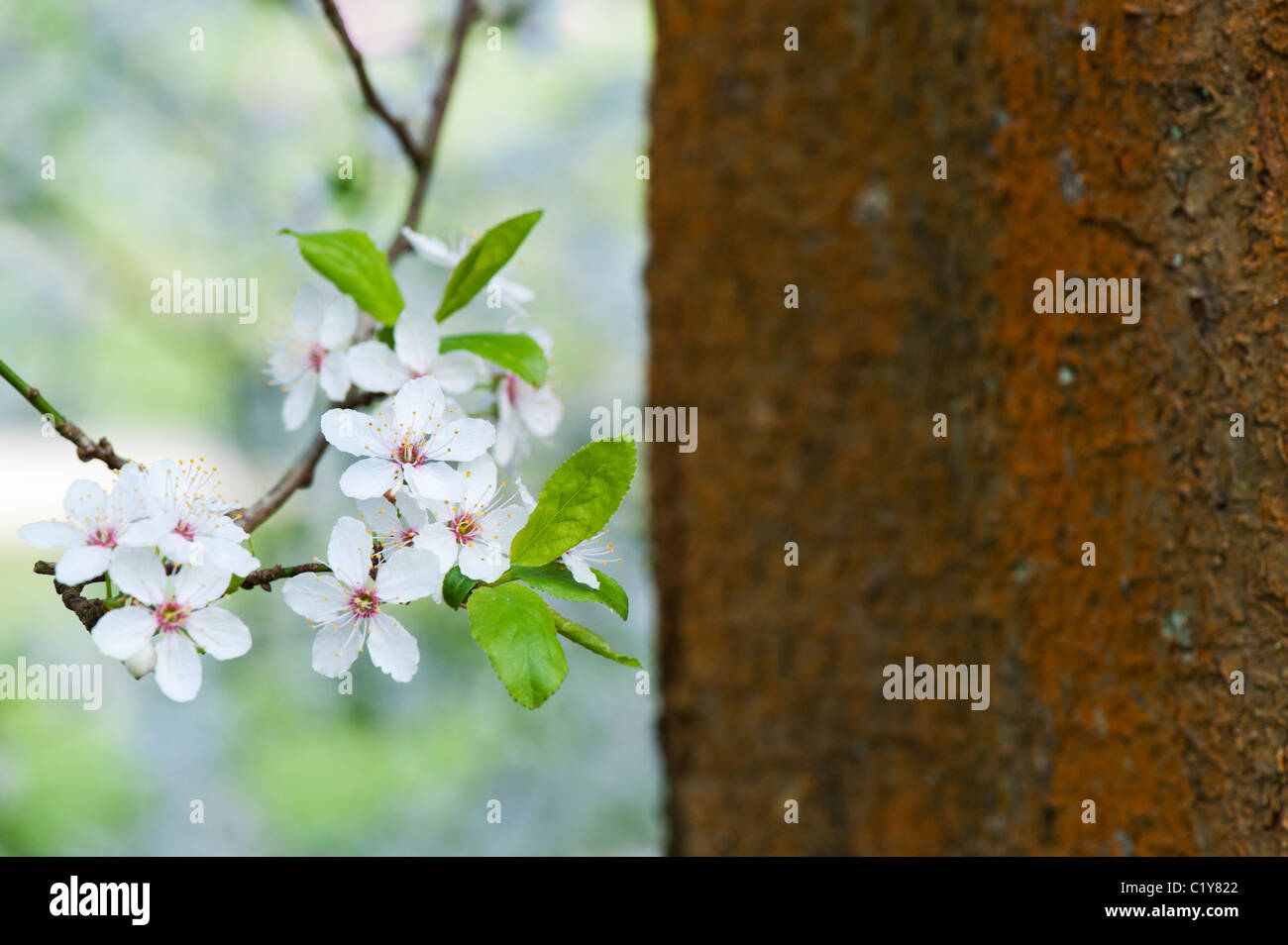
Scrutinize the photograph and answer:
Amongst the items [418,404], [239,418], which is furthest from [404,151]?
[239,418]

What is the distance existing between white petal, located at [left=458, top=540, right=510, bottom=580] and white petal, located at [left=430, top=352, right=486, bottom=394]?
0.46 ft

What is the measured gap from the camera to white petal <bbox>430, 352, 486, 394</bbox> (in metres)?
0.56

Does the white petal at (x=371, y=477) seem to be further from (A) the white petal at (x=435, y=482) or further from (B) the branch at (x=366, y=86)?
(B) the branch at (x=366, y=86)

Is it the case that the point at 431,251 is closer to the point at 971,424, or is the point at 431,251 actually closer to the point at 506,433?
the point at 506,433

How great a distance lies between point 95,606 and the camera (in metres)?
0.42

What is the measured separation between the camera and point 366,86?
75 centimetres

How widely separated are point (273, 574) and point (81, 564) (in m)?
0.07

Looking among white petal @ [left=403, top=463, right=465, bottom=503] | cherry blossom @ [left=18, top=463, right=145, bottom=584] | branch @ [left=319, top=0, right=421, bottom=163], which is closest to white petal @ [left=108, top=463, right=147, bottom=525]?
cherry blossom @ [left=18, top=463, right=145, bottom=584]

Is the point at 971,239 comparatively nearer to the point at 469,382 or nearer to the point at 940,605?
the point at 940,605

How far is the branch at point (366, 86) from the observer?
2.28 ft

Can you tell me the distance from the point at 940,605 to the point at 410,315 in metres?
0.71

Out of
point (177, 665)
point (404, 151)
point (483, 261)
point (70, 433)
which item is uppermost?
point (404, 151)

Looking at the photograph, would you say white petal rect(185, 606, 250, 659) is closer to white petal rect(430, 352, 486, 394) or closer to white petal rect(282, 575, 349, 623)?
white petal rect(282, 575, 349, 623)
